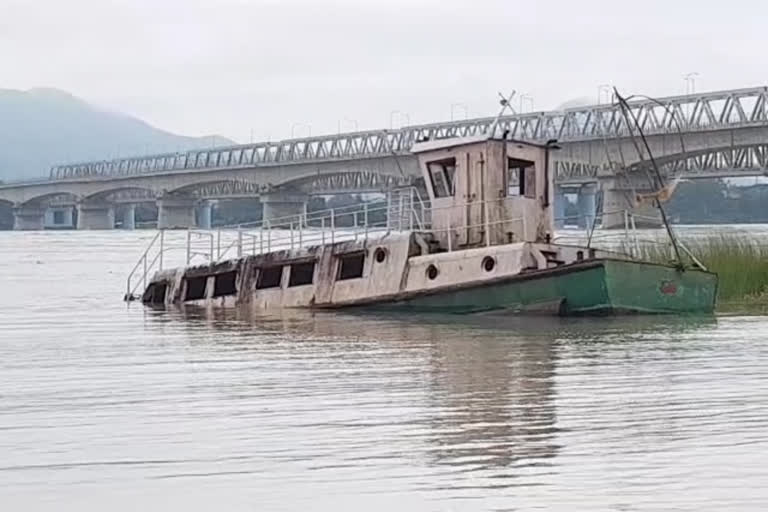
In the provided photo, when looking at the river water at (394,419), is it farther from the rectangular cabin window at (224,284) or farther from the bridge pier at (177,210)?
the bridge pier at (177,210)

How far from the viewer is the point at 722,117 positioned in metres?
93.2

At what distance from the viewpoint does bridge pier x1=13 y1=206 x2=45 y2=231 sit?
16325 cm

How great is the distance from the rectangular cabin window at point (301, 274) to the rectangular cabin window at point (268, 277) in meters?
0.56

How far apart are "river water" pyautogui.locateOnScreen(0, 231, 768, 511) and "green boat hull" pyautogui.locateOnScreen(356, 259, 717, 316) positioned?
126 centimetres

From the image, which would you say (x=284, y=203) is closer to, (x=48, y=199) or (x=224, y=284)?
(x=48, y=199)

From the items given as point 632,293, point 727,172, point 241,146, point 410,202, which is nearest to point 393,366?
point 632,293

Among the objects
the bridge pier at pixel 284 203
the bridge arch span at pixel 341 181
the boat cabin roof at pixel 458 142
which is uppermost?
the bridge arch span at pixel 341 181

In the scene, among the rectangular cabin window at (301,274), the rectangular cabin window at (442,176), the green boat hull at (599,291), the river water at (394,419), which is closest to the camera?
the river water at (394,419)

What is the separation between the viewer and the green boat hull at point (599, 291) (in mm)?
25484

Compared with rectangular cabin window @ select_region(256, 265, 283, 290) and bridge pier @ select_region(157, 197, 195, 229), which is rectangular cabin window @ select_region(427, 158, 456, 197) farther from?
bridge pier @ select_region(157, 197, 195, 229)

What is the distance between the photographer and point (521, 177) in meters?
28.0

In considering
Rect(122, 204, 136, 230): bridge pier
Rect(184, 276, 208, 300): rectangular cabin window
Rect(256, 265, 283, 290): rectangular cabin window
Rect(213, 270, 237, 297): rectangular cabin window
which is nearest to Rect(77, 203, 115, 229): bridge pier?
Rect(122, 204, 136, 230): bridge pier

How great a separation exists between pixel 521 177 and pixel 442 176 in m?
1.61

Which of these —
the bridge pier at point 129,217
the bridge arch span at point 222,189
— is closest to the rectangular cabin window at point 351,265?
the bridge arch span at point 222,189
